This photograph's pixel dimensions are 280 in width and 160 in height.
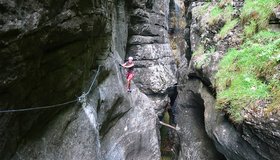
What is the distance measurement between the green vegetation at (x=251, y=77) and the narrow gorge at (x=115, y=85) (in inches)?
1.2

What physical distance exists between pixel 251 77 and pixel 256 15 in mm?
3067

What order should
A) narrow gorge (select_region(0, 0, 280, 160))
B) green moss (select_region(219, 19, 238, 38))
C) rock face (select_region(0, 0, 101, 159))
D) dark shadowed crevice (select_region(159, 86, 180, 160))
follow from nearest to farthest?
rock face (select_region(0, 0, 101, 159)) < narrow gorge (select_region(0, 0, 280, 160)) < green moss (select_region(219, 19, 238, 38)) < dark shadowed crevice (select_region(159, 86, 180, 160))

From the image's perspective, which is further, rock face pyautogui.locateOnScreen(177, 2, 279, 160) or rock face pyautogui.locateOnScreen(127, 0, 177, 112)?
rock face pyautogui.locateOnScreen(127, 0, 177, 112)

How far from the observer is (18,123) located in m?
4.40

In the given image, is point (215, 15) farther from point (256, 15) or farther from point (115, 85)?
point (115, 85)

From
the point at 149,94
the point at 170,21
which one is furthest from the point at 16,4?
the point at 170,21

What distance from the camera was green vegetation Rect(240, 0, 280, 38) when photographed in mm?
9047

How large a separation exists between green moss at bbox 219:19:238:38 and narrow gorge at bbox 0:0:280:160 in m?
0.06

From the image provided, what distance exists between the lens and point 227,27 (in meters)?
11.2

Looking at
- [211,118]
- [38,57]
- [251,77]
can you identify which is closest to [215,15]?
[211,118]

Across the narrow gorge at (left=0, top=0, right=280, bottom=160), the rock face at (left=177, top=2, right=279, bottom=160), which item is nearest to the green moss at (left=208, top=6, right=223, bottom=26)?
the narrow gorge at (left=0, top=0, right=280, bottom=160)

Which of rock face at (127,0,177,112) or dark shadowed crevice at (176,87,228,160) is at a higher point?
rock face at (127,0,177,112)

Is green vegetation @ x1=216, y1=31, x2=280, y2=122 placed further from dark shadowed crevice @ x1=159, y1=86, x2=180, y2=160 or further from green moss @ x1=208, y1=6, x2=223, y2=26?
dark shadowed crevice @ x1=159, y1=86, x2=180, y2=160

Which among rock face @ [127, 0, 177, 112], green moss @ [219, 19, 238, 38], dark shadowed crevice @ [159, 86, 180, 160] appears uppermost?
green moss @ [219, 19, 238, 38]
